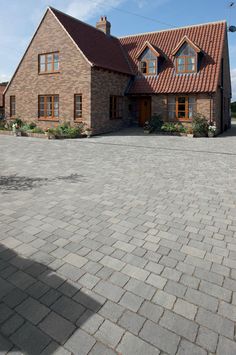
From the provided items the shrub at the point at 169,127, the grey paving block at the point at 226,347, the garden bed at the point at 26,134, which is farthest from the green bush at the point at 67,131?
the grey paving block at the point at 226,347

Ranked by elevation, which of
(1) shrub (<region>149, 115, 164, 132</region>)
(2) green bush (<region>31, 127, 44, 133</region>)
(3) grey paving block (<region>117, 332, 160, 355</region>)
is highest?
(1) shrub (<region>149, 115, 164, 132</region>)

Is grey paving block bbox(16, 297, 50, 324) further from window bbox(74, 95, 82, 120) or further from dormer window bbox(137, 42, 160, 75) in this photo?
dormer window bbox(137, 42, 160, 75)

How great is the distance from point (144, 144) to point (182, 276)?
44.5ft

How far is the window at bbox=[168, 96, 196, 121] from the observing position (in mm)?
22328

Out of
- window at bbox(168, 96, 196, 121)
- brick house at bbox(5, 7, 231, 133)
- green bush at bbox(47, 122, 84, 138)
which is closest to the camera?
green bush at bbox(47, 122, 84, 138)

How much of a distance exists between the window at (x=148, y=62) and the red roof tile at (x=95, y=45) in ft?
4.50

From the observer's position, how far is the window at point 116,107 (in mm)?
23663

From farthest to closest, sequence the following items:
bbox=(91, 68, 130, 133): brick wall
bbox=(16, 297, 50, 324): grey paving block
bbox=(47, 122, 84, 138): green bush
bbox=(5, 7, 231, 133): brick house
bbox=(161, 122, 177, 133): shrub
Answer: bbox=(161, 122, 177, 133): shrub
bbox=(5, 7, 231, 133): brick house
bbox=(91, 68, 130, 133): brick wall
bbox=(47, 122, 84, 138): green bush
bbox=(16, 297, 50, 324): grey paving block

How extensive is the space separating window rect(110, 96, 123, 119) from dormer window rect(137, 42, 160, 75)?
321 cm

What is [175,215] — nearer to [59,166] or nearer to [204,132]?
[59,166]

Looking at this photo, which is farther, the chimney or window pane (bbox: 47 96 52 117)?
the chimney

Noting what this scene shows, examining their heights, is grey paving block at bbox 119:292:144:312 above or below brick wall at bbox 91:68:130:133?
below

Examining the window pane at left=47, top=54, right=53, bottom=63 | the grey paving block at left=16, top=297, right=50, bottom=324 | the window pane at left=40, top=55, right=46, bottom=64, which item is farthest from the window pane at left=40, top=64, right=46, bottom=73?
the grey paving block at left=16, top=297, right=50, bottom=324

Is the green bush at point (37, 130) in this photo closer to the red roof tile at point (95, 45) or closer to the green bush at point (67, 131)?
the green bush at point (67, 131)
